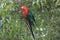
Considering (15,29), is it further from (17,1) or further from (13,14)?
(17,1)

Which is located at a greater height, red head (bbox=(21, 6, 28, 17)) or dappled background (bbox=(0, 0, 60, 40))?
red head (bbox=(21, 6, 28, 17))

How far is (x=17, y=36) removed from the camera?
210 centimetres

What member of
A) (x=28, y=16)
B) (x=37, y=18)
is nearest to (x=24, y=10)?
(x=28, y=16)

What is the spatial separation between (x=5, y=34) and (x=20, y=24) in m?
0.27

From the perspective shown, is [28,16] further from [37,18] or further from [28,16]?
[37,18]

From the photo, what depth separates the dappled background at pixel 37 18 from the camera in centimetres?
169

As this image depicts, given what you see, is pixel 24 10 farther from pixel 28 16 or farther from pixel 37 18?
pixel 37 18

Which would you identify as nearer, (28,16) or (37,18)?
(28,16)

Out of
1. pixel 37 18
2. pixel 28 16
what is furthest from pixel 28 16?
pixel 37 18

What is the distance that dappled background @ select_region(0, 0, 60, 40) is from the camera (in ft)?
5.54

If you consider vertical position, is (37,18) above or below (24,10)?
below

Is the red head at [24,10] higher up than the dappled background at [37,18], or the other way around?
the red head at [24,10]

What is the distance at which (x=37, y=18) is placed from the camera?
1.79 meters

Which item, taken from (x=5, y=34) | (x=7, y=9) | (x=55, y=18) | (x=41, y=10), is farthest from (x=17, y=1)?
(x=5, y=34)
